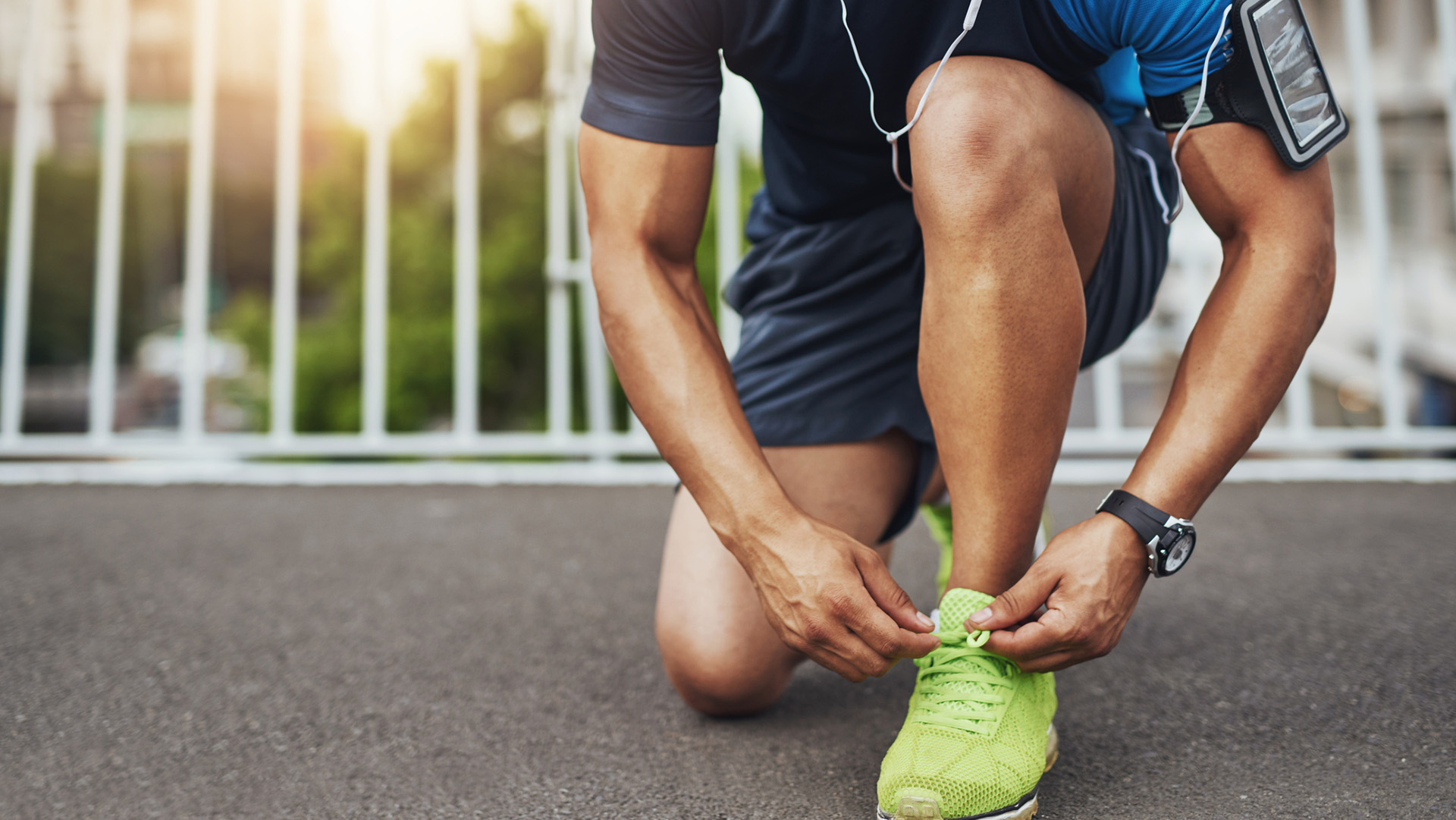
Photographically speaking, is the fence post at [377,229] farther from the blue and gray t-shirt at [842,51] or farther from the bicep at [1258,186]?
the bicep at [1258,186]

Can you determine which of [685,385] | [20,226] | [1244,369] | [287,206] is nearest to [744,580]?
[685,385]

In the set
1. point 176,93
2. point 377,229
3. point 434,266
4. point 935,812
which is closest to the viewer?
point 935,812

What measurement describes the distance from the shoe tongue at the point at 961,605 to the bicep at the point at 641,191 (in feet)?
1.30

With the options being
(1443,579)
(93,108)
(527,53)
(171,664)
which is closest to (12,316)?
(171,664)

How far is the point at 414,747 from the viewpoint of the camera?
0.92 meters

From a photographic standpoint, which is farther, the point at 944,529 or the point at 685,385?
the point at 944,529

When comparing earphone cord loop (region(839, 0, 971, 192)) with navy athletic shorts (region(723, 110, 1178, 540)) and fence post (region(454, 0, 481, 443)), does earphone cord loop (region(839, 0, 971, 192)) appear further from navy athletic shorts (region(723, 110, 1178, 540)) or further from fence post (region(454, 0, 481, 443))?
fence post (region(454, 0, 481, 443))

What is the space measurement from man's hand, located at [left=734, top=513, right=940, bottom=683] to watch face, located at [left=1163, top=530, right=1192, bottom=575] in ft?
0.60

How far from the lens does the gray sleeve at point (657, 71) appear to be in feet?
2.93

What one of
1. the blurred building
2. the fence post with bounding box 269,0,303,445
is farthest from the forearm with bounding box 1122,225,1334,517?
the blurred building

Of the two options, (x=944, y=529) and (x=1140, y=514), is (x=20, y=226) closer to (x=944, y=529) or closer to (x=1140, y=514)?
(x=944, y=529)

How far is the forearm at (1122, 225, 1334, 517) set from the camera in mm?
760

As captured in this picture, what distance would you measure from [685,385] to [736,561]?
0.91 feet

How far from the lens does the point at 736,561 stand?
1.05 m
